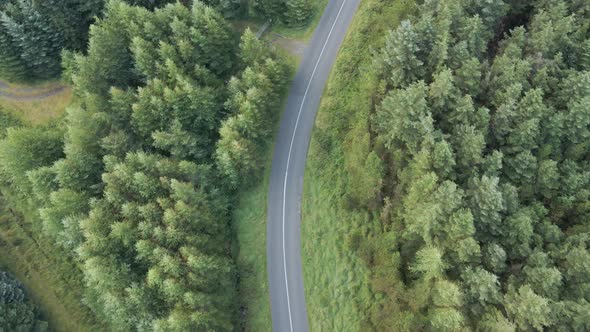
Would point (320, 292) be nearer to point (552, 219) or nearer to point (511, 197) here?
point (511, 197)

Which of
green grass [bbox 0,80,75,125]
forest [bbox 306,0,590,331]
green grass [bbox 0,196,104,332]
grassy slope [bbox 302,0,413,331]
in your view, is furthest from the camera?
green grass [bbox 0,80,75,125]

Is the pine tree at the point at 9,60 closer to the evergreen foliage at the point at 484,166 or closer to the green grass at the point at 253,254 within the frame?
the green grass at the point at 253,254

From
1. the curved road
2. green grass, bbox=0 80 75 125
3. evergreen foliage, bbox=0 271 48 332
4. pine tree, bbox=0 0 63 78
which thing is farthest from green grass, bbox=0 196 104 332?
the curved road

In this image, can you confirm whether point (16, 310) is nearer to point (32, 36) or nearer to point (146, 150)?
point (146, 150)

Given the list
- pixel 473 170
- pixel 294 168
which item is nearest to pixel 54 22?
pixel 294 168

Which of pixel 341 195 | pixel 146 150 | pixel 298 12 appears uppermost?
pixel 298 12

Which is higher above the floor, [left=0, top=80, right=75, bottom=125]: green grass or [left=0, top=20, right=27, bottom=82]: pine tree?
[left=0, top=20, right=27, bottom=82]: pine tree

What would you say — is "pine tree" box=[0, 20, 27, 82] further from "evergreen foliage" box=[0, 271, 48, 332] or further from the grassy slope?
the grassy slope
